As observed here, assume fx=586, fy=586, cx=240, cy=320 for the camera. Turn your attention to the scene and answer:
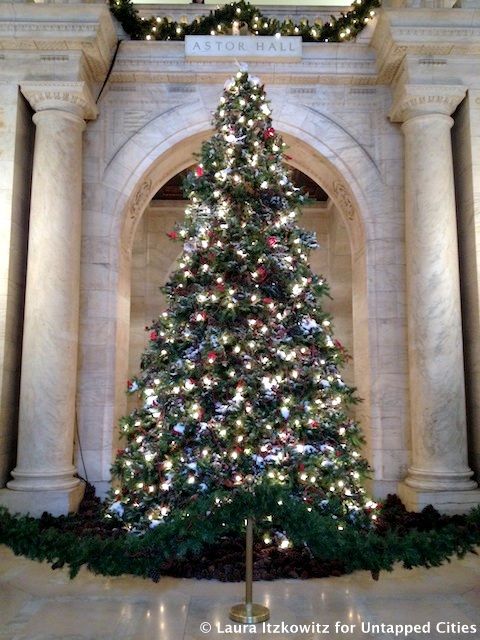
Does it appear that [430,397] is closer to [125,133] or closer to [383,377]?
[383,377]

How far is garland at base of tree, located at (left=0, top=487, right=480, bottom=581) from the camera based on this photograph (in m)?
4.10

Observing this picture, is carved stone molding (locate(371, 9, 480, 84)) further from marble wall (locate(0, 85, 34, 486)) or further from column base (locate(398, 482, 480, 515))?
column base (locate(398, 482, 480, 515))

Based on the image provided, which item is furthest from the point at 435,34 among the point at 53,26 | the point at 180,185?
the point at 180,185

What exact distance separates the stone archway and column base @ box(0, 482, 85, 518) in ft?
2.64

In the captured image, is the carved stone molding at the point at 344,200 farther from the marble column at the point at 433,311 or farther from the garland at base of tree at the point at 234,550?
→ the garland at base of tree at the point at 234,550

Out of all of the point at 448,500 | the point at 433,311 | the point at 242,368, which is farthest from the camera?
the point at 433,311

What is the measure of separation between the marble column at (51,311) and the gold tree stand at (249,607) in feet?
11.3

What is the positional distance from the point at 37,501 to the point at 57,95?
507cm

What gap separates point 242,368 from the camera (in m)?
5.50

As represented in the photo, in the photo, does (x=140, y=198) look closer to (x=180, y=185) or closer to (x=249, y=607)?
(x=180, y=185)

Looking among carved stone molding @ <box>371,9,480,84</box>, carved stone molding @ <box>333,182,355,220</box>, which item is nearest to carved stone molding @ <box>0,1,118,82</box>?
carved stone molding @ <box>371,9,480,84</box>

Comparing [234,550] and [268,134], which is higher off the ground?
[268,134]

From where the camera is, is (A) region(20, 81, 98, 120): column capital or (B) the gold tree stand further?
(A) region(20, 81, 98, 120): column capital

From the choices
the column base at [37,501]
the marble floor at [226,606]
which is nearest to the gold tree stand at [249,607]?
the marble floor at [226,606]
